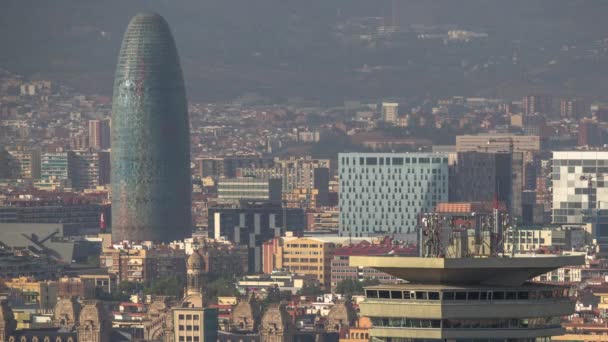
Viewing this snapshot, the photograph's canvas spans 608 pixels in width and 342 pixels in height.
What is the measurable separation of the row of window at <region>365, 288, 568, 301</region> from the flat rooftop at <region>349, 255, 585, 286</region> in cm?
21

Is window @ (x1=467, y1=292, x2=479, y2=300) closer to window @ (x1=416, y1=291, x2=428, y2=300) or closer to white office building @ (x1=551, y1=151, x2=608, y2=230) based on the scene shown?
window @ (x1=416, y1=291, x2=428, y2=300)

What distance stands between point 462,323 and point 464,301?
43 cm

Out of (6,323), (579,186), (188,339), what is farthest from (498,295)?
(579,186)

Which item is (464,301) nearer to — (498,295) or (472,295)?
(472,295)

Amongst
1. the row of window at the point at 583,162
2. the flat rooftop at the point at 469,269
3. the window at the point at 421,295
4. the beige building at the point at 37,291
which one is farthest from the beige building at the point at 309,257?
the window at the point at 421,295

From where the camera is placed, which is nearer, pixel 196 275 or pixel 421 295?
pixel 421 295

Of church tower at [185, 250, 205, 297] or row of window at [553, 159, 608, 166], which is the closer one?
church tower at [185, 250, 205, 297]

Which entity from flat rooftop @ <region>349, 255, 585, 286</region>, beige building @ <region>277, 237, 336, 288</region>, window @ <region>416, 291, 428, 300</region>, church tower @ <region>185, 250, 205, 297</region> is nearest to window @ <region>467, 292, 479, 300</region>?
flat rooftop @ <region>349, 255, 585, 286</region>

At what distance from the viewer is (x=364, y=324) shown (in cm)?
13938

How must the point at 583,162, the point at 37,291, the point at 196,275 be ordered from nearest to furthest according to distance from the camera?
1. the point at 196,275
2. the point at 37,291
3. the point at 583,162

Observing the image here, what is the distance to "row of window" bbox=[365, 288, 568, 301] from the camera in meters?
50.9

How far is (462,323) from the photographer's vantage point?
168 feet

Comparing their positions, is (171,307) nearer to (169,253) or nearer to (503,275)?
(169,253)

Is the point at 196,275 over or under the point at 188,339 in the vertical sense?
over
